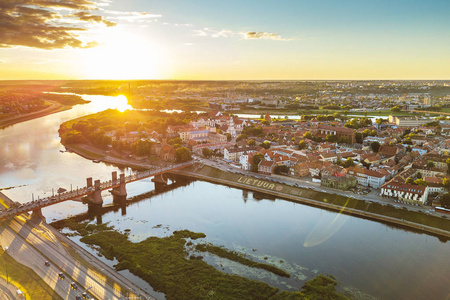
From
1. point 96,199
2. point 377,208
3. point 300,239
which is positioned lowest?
point 300,239

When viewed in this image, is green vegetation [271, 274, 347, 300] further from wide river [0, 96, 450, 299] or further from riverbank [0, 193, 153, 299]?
riverbank [0, 193, 153, 299]

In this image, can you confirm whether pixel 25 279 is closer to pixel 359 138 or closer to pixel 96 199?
pixel 96 199

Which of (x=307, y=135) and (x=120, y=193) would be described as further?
(x=307, y=135)

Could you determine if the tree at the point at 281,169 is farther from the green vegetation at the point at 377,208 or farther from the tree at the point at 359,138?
the tree at the point at 359,138

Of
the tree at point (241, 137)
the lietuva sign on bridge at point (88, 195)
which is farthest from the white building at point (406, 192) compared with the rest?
the tree at point (241, 137)

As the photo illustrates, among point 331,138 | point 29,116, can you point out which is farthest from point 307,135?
point 29,116

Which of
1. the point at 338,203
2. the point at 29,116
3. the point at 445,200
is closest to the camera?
the point at 445,200
